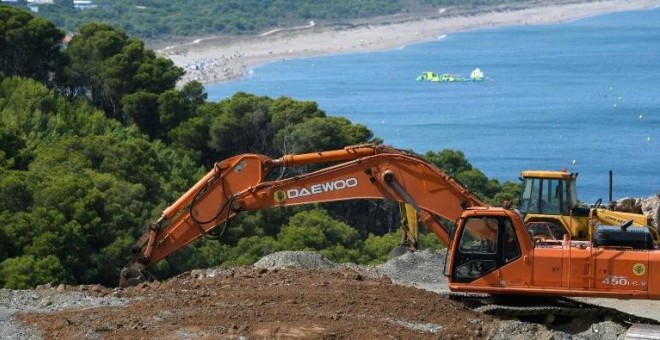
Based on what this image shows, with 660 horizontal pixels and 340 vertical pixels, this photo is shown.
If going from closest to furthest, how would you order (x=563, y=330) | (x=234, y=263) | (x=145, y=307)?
(x=145, y=307)
(x=563, y=330)
(x=234, y=263)

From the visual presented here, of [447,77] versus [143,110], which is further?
[447,77]

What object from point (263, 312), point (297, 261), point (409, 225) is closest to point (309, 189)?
point (263, 312)

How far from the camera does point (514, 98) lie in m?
112

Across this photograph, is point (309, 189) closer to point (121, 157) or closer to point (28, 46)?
point (121, 157)

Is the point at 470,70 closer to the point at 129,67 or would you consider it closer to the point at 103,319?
the point at 129,67

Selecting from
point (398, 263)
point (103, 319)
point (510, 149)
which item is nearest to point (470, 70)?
point (510, 149)

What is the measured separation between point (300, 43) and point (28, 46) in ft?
352

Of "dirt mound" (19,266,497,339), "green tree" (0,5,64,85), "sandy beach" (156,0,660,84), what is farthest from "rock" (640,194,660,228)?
"sandy beach" (156,0,660,84)

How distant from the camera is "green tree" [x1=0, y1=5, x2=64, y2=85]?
54.9 m

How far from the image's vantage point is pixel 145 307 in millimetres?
19578

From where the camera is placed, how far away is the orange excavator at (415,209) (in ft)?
66.9

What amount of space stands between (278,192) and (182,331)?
4.07 meters

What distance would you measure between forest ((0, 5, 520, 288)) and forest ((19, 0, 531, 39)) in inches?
3942

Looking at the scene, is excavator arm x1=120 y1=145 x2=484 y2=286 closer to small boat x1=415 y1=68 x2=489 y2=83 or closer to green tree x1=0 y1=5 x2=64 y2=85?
green tree x1=0 y1=5 x2=64 y2=85
